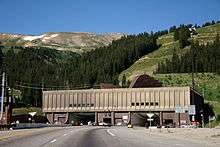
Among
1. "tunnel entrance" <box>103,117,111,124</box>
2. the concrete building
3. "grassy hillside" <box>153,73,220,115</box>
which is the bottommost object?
"tunnel entrance" <box>103,117,111,124</box>

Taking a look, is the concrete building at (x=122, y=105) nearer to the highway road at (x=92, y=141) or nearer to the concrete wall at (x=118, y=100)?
the concrete wall at (x=118, y=100)

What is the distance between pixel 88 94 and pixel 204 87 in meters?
52.1

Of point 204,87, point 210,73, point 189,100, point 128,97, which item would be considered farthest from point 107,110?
point 210,73

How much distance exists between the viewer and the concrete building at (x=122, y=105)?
395 feet

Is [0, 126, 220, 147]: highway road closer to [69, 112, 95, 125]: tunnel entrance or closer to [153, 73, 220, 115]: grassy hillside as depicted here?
[69, 112, 95, 125]: tunnel entrance

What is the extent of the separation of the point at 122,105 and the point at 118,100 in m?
2.21

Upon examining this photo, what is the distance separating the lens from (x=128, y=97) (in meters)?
127

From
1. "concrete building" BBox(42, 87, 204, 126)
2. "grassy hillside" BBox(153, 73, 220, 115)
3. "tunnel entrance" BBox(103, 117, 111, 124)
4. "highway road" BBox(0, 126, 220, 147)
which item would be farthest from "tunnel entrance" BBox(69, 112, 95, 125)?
"highway road" BBox(0, 126, 220, 147)

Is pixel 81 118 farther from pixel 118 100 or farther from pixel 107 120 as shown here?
pixel 118 100

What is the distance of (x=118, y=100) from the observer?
128750mm

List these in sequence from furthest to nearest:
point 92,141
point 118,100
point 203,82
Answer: point 203,82, point 118,100, point 92,141

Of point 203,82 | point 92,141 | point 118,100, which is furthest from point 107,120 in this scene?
point 92,141

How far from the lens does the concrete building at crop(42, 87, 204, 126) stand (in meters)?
120

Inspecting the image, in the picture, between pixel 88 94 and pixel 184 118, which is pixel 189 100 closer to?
pixel 184 118
